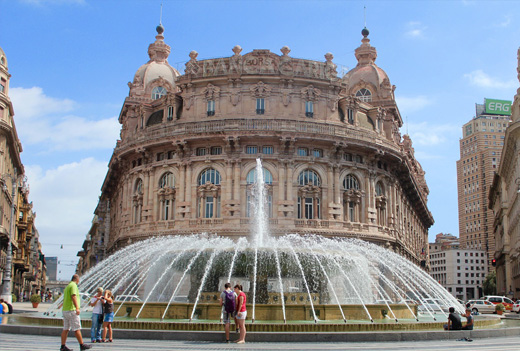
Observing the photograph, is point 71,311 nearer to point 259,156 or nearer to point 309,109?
point 259,156

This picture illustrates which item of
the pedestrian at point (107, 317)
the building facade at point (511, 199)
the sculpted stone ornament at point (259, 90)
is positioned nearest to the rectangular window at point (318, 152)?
the sculpted stone ornament at point (259, 90)

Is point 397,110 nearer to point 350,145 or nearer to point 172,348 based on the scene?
point 350,145

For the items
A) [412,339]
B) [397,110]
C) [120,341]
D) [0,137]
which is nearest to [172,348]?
[120,341]

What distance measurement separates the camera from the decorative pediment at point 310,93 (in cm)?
4984

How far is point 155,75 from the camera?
63.8 metres

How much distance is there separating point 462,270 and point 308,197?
123697mm

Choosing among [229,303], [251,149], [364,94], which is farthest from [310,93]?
[229,303]

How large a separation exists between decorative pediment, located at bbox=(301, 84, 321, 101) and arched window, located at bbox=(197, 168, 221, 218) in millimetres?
9232

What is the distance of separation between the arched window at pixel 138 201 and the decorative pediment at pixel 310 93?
15.3 meters

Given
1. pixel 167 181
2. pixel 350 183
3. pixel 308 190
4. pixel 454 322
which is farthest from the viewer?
pixel 167 181

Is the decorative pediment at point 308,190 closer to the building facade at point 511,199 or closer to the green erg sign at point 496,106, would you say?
the building facade at point 511,199

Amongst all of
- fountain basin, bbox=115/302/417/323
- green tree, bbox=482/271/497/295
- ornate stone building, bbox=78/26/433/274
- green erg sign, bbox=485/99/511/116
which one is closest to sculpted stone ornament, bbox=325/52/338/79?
ornate stone building, bbox=78/26/433/274

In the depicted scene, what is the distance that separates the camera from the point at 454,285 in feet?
528

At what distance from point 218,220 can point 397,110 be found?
84.1 ft
